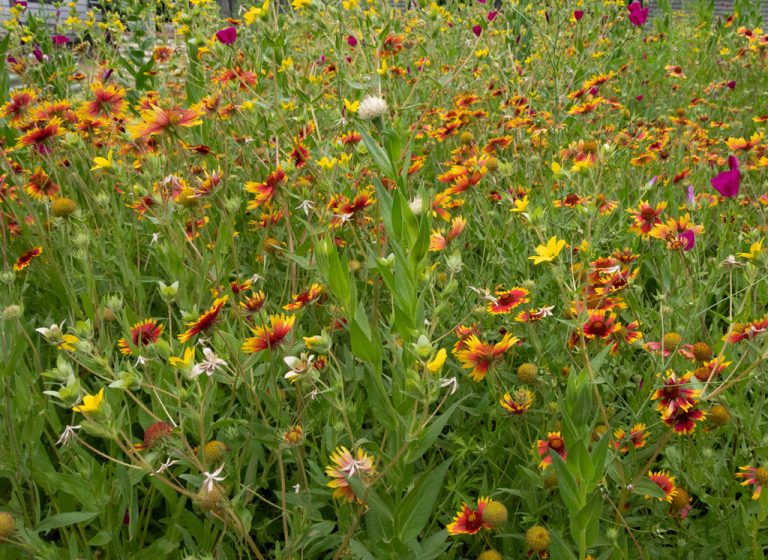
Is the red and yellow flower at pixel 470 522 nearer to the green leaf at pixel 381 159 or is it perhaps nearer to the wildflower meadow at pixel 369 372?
the wildflower meadow at pixel 369 372

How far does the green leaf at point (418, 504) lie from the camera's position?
3.30 ft

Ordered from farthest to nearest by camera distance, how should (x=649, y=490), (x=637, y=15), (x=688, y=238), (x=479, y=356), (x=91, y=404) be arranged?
(x=637, y=15), (x=688, y=238), (x=479, y=356), (x=649, y=490), (x=91, y=404)

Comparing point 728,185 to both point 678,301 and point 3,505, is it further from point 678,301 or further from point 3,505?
point 3,505

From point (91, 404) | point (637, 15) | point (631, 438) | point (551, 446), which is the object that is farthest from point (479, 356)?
point (637, 15)

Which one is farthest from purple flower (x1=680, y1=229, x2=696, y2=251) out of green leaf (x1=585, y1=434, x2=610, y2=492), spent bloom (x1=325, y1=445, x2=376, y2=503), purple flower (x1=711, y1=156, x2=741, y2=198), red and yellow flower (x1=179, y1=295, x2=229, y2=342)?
red and yellow flower (x1=179, y1=295, x2=229, y2=342)

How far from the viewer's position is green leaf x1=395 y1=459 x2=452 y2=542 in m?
1.01

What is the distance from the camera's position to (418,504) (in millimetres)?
1011

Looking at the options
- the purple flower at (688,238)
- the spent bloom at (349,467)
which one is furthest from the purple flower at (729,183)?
the spent bloom at (349,467)

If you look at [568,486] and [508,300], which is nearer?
[568,486]

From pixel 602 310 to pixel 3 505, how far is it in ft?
4.27

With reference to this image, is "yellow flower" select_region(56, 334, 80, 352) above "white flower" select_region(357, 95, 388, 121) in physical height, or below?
below

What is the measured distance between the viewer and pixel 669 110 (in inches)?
141

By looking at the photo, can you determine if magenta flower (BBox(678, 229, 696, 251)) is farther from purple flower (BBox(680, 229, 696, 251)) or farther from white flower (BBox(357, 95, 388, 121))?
white flower (BBox(357, 95, 388, 121))

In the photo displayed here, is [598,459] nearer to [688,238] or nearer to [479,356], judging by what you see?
[479,356]
